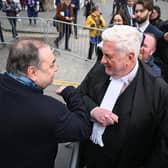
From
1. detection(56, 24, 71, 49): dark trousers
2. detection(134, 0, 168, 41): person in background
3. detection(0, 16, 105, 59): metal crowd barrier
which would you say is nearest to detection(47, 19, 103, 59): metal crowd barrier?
detection(0, 16, 105, 59): metal crowd barrier

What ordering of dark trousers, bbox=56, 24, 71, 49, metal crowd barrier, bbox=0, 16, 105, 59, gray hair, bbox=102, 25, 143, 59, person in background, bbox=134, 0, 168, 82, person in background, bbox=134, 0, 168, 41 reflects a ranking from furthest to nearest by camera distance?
1. metal crowd barrier, bbox=0, 16, 105, 59
2. dark trousers, bbox=56, 24, 71, 49
3. person in background, bbox=134, 0, 168, 41
4. person in background, bbox=134, 0, 168, 82
5. gray hair, bbox=102, 25, 143, 59

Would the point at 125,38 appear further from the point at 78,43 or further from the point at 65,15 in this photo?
the point at 78,43

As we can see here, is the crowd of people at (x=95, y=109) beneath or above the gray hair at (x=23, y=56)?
beneath

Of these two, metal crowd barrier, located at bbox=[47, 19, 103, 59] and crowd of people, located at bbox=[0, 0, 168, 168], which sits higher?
crowd of people, located at bbox=[0, 0, 168, 168]

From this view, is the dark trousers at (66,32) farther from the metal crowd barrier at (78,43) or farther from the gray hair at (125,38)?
the gray hair at (125,38)

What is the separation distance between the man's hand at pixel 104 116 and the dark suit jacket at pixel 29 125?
269mm

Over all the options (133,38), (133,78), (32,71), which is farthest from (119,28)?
(32,71)

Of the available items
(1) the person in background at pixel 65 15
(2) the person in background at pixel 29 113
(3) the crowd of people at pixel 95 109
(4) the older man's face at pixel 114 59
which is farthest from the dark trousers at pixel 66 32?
(2) the person in background at pixel 29 113

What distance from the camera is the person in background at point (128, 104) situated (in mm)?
1810

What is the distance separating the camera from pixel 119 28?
1.80m

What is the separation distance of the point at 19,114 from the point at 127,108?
32.8 inches

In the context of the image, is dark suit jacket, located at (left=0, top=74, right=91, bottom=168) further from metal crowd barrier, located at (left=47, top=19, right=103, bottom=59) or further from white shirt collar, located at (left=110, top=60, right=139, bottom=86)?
metal crowd barrier, located at (left=47, top=19, right=103, bottom=59)

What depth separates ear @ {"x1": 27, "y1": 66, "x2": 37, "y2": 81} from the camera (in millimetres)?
1490

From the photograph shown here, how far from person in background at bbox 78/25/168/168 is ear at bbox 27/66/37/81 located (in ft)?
1.92
